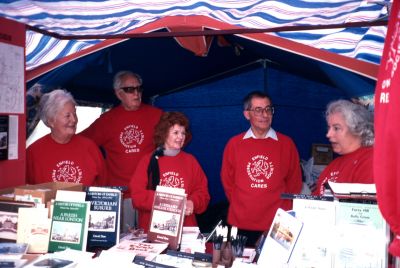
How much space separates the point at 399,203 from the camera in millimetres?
1290

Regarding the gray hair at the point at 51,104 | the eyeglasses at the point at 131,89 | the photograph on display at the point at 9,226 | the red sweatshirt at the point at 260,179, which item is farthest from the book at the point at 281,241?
the eyeglasses at the point at 131,89

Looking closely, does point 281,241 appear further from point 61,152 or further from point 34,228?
point 61,152

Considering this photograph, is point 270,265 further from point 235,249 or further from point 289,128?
point 289,128

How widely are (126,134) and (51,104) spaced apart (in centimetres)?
77

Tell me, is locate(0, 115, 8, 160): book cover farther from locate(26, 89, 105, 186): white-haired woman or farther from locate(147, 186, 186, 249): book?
locate(147, 186, 186, 249): book

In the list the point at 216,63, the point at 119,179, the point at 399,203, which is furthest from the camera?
the point at 216,63

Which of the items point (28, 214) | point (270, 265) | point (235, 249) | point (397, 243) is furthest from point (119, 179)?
point (397, 243)

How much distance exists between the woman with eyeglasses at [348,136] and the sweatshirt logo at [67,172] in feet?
5.15

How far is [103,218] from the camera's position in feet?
7.21

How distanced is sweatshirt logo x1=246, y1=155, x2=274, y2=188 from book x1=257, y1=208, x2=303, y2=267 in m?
1.09

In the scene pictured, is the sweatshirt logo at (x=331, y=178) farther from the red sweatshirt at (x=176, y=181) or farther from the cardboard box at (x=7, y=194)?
the cardboard box at (x=7, y=194)

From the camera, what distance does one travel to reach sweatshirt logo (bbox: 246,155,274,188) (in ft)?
10.3

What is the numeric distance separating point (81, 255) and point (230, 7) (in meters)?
1.43

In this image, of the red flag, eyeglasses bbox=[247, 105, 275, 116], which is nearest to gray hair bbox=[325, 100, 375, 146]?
eyeglasses bbox=[247, 105, 275, 116]
